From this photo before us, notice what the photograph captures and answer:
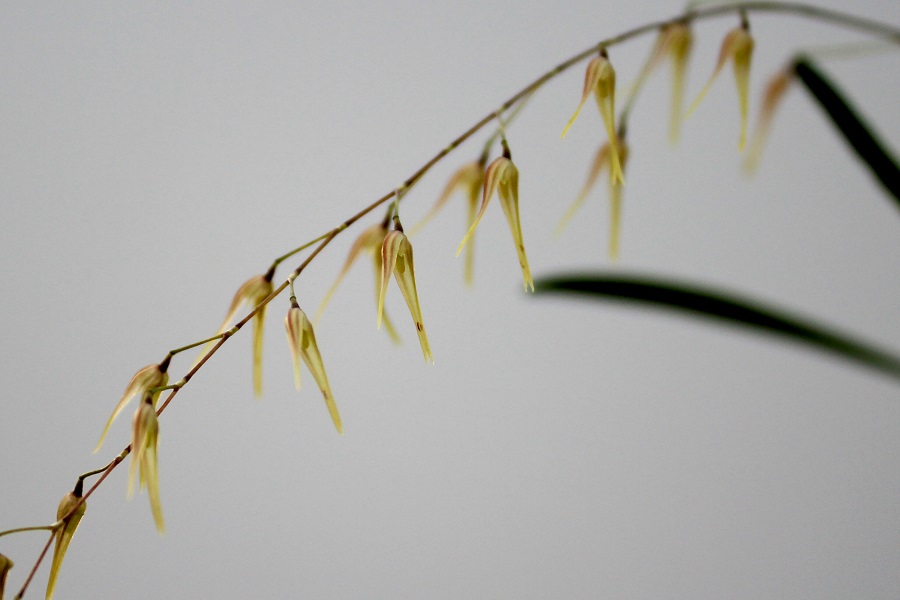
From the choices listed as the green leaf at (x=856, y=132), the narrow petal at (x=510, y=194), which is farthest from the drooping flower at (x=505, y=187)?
the green leaf at (x=856, y=132)

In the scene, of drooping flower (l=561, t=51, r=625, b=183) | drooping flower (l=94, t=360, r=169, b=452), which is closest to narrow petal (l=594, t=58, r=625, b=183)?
drooping flower (l=561, t=51, r=625, b=183)

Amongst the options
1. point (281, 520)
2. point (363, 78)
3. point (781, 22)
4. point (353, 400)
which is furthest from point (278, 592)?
point (781, 22)

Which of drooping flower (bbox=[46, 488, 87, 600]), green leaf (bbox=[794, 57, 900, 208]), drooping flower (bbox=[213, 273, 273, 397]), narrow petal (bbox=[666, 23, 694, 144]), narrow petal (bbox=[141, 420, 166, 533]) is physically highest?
narrow petal (bbox=[666, 23, 694, 144])

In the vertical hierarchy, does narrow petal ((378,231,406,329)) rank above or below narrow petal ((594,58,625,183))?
below

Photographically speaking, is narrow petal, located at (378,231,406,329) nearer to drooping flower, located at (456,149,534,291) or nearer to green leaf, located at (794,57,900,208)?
drooping flower, located at (456,149,534,291)

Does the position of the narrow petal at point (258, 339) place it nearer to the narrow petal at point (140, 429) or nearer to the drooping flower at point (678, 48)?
the narrow petal at point (140, 429)

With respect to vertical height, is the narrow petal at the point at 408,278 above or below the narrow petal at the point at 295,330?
above

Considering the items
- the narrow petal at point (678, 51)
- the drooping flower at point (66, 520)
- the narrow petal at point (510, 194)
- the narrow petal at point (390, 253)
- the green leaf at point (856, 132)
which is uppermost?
the narrow petal at point (678, 51)
